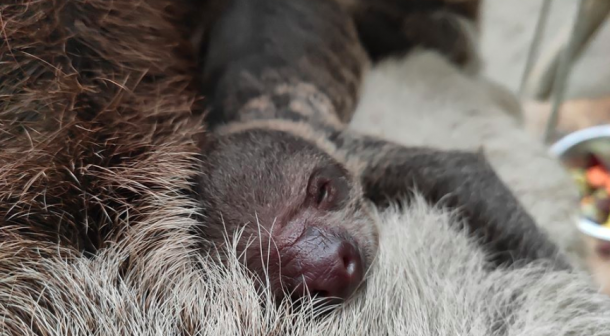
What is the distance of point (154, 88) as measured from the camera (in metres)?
0.78

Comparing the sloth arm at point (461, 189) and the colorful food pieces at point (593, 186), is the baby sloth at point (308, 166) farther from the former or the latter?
the colorful food pieces at point (593, 186)

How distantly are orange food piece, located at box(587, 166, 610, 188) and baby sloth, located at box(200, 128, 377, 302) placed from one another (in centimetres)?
88

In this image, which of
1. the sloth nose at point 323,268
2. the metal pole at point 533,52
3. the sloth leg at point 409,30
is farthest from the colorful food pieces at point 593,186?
the sloth nose at point 323,268

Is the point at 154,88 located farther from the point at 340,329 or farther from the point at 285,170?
the point at 340,329

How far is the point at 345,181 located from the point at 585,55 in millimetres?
966

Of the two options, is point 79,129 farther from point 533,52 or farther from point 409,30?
point 533,52

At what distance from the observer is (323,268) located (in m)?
0.73

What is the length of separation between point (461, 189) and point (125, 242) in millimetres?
529

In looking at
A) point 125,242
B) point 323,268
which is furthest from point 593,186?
point 125,242

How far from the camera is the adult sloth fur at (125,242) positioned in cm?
61

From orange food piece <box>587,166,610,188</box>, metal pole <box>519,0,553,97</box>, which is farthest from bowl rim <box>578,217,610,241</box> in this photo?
metal pole <box>519,0,553,97</box>

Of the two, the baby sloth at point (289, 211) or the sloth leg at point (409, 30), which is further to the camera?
the sloth leg at point (409, 30)

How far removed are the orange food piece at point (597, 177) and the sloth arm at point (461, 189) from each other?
0.73m

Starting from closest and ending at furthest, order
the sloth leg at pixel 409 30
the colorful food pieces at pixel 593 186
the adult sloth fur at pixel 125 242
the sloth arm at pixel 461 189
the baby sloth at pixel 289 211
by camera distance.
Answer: the adult sloth fur at pixel 125 242 → the baby sloth at pixel 289 211 → the sloth arm at pixel 461 189 → the sloth leg at pixel 409 30 → the colorful food pieces at pixel 593 186
